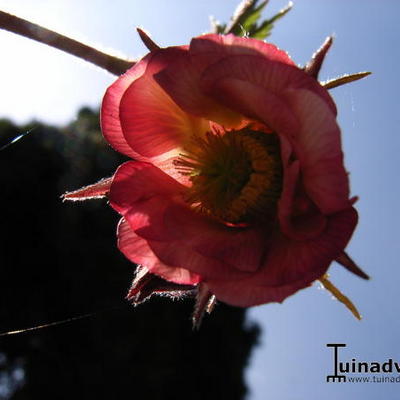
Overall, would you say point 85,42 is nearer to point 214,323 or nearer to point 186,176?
point 186,176

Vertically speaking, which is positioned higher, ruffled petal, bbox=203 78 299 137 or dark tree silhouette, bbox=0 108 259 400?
ruffled petal, bbox=203 78 299 137

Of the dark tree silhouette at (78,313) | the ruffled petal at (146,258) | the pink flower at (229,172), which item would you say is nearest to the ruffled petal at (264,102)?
the pink flower at (229,172)

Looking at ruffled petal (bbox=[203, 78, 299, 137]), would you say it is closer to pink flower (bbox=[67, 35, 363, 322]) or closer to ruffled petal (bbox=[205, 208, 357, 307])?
pink flower (bbox=[67, 35, 363, 322])

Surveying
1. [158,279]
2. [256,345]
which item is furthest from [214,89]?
[256,345]

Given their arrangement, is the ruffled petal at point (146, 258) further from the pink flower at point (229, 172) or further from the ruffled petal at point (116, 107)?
the ruffled petal at point (116, 107)

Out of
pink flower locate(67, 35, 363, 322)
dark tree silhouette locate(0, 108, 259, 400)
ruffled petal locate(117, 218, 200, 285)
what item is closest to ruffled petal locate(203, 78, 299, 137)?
pink flower locate(67, 35, 363, 322)

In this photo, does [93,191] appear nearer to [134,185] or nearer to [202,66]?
[134,185]
